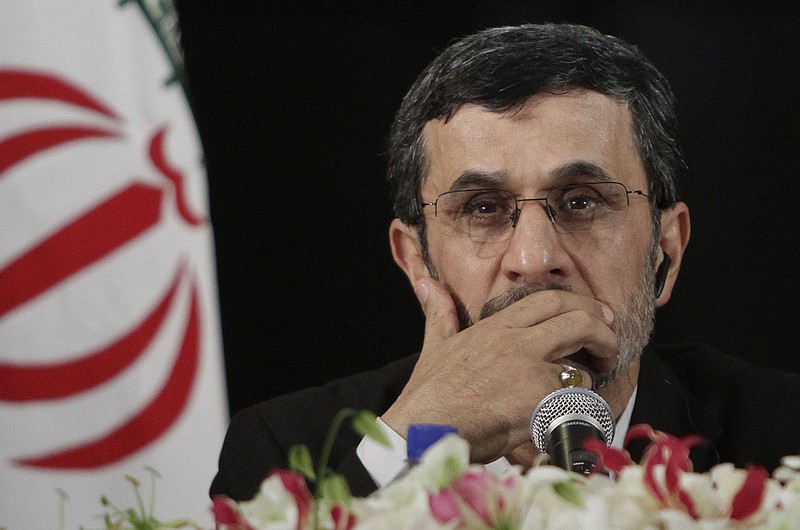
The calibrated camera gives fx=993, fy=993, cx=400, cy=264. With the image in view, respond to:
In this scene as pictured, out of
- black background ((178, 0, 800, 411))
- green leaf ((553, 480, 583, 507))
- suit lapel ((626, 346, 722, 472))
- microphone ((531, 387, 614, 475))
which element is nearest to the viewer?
green leaf ((553, 480, 583, 507))

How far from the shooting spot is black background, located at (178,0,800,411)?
9.53 feet

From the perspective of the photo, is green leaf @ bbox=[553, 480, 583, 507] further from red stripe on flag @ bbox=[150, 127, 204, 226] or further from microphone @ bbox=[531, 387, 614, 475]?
red stripe on flag @ bbox=[150, 127, 204, 226]

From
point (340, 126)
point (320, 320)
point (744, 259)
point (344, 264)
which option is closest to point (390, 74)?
point (340, 126)

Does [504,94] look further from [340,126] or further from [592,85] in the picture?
[340,126]

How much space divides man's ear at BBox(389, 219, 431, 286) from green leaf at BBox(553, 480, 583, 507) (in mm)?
1677

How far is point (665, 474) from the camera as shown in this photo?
28.7 inches

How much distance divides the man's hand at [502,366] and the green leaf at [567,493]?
94 cm

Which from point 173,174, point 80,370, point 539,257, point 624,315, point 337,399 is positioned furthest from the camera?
point 173,174

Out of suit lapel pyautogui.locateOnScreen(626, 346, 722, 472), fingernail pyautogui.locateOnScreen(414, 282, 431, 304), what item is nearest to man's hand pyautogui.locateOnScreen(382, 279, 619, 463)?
fingernail pyautogui.locateOnScreen(414, 282, 431, 304)

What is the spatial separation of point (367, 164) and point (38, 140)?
964 mm

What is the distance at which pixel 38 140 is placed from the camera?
2641mm

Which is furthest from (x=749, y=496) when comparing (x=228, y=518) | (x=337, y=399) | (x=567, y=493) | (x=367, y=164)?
(x=367, y=164)

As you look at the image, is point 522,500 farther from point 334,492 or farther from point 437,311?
point 437,311

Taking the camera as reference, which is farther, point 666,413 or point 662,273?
point 662,273
